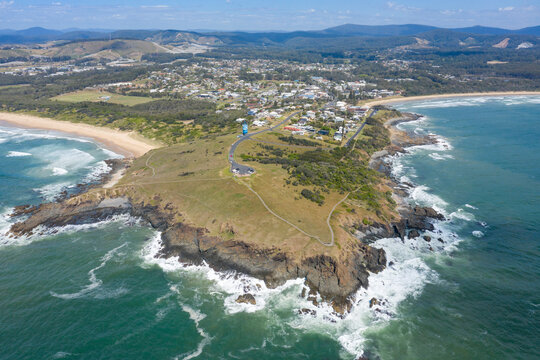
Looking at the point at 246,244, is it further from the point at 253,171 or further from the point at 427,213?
the point at 427,213

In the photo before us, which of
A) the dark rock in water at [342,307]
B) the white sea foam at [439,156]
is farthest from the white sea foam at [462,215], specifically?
the dark rock in water at [342,307]

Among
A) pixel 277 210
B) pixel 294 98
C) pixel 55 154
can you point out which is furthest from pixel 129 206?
pixel 294 98

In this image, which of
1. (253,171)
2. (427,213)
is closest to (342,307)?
(427,213)

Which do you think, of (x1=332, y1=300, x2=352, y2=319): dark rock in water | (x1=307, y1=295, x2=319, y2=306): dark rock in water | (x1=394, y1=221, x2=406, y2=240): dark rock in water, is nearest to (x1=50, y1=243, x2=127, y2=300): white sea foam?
(x1=307, y1=295, x2=319, y2=306): dark rock in water

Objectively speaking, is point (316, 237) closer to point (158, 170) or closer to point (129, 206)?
point (129, 206)

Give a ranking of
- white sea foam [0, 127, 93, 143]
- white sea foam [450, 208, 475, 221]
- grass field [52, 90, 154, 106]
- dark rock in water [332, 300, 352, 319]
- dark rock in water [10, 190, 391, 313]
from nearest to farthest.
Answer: dark rock in water [332, 300, 352, 319], dark rock in water [10, 190, 391, 313], white sea foam [450, 208, 475, 221], white sea foam [0, 127, 93, 143], grass field [52, 90, 154, 106]

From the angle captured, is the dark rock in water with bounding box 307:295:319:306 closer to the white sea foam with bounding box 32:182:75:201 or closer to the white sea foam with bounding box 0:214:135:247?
the white sea foam with bounding box 0:214:135:247
